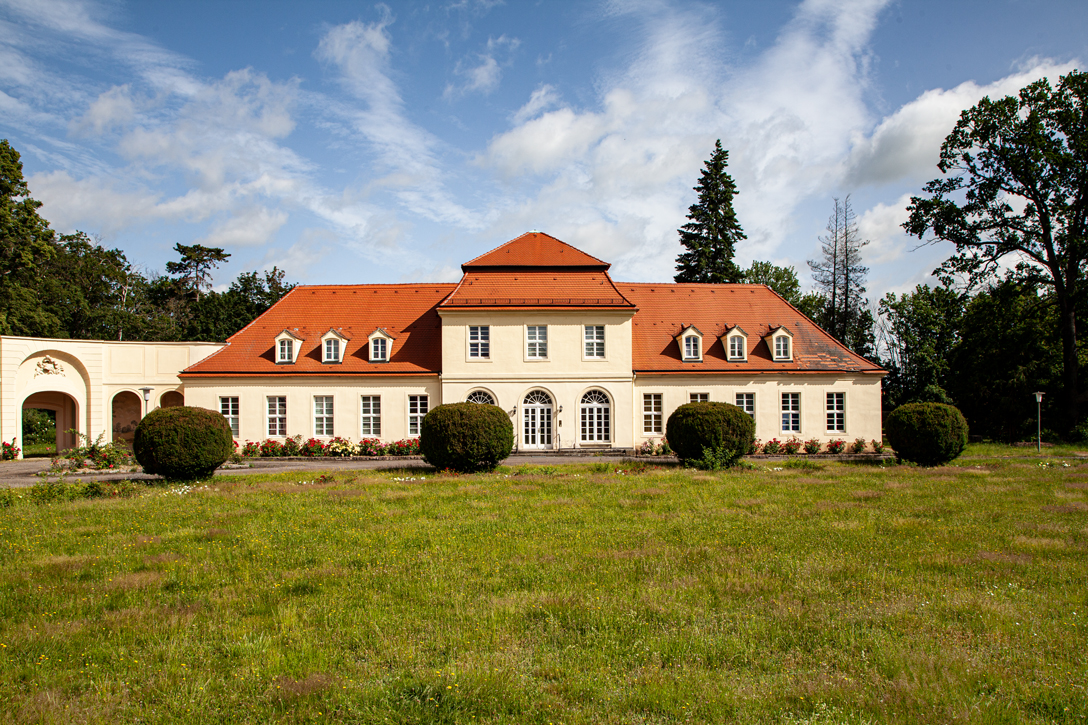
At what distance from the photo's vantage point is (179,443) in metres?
17.7

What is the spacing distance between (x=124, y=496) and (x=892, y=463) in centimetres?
2406

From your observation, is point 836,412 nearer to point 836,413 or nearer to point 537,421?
point 836,413

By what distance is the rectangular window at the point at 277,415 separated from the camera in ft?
97.1

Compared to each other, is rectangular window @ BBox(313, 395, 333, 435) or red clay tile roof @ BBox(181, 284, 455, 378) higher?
red clay tile roof @ BBox(181, 284, 455, 378)

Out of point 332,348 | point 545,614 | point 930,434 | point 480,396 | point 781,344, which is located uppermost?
point 332,348

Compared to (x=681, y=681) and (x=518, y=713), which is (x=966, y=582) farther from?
(x=518, y=713)

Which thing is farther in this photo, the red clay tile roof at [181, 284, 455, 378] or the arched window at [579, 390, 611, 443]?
the red clay tile roof at [181, 284, 455, 378]

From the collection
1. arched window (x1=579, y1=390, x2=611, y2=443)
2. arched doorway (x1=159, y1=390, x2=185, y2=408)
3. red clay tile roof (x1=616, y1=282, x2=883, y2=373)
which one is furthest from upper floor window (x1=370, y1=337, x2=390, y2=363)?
red clay tile roof (x1=616, y1=282, x2=883, y2=373)

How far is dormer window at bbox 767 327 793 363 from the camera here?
30.5 meters

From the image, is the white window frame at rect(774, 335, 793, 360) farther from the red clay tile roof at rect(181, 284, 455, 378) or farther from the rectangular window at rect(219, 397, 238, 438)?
the rectangular window at rect(219, 397, 238, 438)

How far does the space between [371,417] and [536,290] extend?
973 cm

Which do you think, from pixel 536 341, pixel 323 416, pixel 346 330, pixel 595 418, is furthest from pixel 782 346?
pixel 323 416

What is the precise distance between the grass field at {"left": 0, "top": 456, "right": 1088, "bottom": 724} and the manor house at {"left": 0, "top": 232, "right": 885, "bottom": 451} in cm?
1592

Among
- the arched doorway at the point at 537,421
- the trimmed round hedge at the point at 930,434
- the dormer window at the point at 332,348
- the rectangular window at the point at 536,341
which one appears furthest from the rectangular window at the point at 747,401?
the dormer window at the point at 332,348
